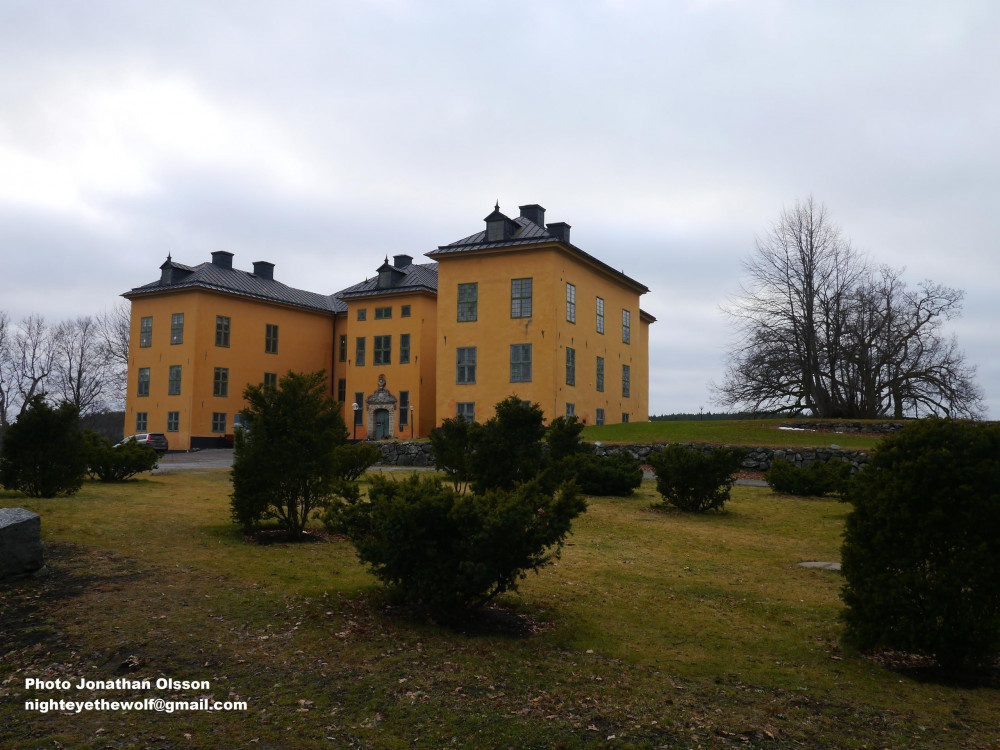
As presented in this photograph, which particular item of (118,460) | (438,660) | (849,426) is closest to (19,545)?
(438,660)

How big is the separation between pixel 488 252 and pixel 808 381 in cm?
1649

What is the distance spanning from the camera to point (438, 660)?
591cm

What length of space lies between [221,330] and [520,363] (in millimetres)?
19291

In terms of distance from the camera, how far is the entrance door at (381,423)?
42.3 meters

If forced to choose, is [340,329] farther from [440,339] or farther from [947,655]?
A: [947,655]

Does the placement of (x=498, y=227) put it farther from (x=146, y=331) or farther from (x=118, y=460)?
(x=118, y=460)

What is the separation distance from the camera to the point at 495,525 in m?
6.39

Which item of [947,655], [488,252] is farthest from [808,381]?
[947,655]

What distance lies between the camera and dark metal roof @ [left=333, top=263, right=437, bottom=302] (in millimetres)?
42781

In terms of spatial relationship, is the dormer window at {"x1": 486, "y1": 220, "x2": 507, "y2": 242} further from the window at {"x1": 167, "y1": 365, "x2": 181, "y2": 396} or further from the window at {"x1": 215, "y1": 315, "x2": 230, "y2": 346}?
the window at {"x1": 167, "y1": 365, "x2": 181, "y2": 396}

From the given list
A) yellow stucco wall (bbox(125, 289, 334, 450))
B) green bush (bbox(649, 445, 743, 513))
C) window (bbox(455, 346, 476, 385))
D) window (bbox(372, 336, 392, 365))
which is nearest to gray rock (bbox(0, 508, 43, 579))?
green bush (bbox(649, 445, 743, 513))

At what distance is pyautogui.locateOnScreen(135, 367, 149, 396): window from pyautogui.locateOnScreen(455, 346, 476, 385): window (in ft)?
66.2

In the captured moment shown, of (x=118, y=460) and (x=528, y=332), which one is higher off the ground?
(x=528, y=332)

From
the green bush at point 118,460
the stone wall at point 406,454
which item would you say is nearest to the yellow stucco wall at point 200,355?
the stone wall at point 406,454
